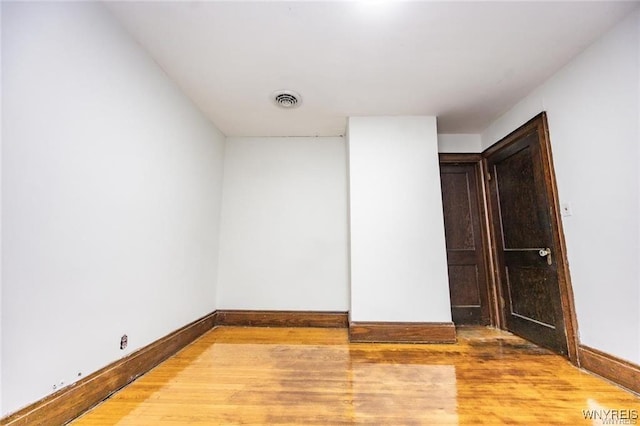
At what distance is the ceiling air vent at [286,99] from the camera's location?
242 cm

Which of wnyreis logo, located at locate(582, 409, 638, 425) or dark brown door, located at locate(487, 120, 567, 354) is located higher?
dark brown door, located at locate(487, 120, 567, 354)

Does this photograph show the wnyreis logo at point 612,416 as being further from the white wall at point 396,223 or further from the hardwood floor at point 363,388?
the white wall at point 396,223

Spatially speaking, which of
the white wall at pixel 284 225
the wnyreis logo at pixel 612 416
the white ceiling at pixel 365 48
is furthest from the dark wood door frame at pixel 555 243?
the white wall at pixel 284 225

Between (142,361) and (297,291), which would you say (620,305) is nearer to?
(297,291)

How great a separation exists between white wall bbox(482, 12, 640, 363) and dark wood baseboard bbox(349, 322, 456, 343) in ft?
3.09

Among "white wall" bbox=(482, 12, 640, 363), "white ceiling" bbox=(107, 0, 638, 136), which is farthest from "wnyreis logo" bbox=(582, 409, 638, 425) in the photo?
"white ceiling" bbox=(107, 0, 638, 136)

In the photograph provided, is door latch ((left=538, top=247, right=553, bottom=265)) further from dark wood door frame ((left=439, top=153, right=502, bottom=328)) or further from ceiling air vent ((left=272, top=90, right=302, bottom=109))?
ceiling air vent ((left=272, top=90, right=302, bottom=109))

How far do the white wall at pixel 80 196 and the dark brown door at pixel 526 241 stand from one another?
3.12 metres

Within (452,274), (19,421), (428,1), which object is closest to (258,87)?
(428,1)

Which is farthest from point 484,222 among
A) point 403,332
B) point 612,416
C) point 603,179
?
point 612,416

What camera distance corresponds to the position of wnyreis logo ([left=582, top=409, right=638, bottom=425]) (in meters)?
1.28

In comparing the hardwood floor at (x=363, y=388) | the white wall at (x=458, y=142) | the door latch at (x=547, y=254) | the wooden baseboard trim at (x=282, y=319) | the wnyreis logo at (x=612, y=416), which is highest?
the white wall at (x=458, y=142)

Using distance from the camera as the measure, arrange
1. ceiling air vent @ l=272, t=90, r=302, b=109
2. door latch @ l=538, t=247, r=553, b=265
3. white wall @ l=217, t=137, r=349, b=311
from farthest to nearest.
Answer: white wall @ l=217, t=137, r=349, b=311
ceiling air vent @ l=272, t=90, r=302, b=109
door latch @ l=538, t=247, r=553, b=265

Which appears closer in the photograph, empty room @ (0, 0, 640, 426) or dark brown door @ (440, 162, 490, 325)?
empty room @ (0, 0, 640, 426)
